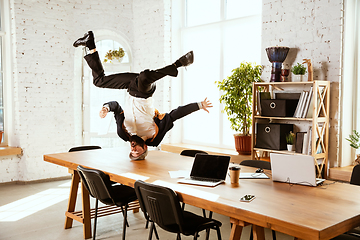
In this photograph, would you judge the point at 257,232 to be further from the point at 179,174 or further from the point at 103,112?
the point at 103,112

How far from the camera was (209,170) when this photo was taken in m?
3.17

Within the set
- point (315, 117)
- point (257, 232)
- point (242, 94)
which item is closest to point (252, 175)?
point (257, 232)

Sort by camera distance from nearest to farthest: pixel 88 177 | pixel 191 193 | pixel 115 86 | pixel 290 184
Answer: pixel 191 193 < pixel 290 184 < pixel 88 177 < pixel 115 86

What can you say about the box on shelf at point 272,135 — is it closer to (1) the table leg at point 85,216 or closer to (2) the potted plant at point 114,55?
(1) the table leg at point 85,216

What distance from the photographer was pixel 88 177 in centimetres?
357

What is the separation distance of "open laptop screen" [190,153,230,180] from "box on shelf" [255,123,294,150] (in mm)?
1828

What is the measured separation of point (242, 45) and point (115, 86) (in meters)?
2.97

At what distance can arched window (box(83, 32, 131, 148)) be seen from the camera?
284 inches

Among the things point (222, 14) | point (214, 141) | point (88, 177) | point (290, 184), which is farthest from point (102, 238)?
point (222, 14)

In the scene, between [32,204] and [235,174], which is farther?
[32,204]

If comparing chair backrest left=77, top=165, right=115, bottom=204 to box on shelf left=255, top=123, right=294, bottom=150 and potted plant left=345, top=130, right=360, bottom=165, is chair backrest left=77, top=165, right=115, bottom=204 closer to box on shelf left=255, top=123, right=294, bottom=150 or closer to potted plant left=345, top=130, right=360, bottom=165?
box on shelf left=255, top=123, right=294, bottom=150

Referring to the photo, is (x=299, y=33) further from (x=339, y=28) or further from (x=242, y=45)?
(x=242, y=45)

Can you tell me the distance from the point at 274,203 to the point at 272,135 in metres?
2.51

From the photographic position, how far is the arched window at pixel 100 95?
23.7 ft
